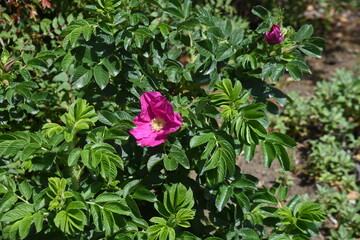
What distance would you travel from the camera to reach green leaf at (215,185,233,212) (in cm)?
197

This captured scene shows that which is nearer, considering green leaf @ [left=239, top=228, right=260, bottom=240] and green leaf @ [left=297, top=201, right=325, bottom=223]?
green leaf @ [left=297, top=201, right=325, bottom=223]

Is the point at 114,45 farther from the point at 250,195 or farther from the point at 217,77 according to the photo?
the point at 250,195

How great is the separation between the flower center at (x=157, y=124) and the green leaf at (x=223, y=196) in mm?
355

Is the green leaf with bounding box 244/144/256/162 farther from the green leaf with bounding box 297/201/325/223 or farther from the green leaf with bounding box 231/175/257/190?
the green leaf with bounding box 297/201/325/223

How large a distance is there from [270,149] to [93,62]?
2.64 ft

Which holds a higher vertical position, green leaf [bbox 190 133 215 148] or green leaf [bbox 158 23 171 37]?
green leaf [bbox 158 23 171 37]

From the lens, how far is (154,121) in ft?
6.44

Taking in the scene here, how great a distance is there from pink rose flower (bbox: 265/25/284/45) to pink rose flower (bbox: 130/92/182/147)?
18.9 inches

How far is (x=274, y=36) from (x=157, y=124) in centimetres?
58

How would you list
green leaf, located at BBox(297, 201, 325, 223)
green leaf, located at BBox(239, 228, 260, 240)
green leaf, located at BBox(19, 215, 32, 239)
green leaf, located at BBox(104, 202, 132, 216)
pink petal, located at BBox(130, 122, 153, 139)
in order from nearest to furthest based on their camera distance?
green leaf, located at BBox(19, 215, 32, 239) → green leaf, located at BBox(104, 202, 132, 216) → pink petal, located at BBox(130, 122, 153, 139) → green leaf, located at BBox(297, 201, 325, 223) → green leaf, located at BBox(239, 228, 260, 240)

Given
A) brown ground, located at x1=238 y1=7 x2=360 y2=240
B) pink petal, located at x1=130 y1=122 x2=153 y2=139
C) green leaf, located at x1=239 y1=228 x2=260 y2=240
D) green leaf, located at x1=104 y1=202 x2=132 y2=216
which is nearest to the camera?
green leaf, located at x1=104 y1=202 x2=132 y2=216

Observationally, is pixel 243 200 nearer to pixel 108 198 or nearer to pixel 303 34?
pixel 108 198

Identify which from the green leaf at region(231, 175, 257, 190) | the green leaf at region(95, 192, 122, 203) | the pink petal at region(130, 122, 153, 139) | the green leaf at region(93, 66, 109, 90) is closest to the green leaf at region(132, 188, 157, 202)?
the green leaf at region(95, 192, 122, 203)

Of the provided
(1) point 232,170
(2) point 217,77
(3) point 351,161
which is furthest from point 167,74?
(3) point 351,161
